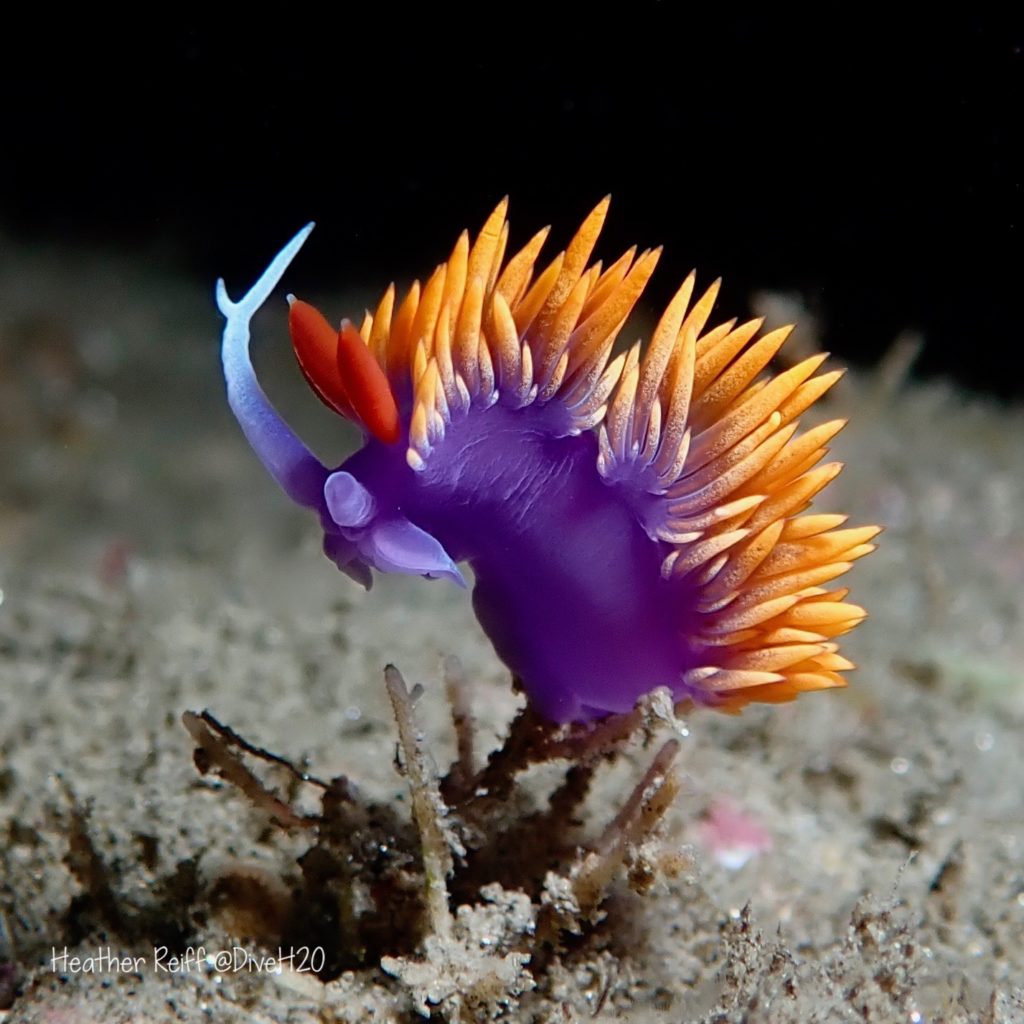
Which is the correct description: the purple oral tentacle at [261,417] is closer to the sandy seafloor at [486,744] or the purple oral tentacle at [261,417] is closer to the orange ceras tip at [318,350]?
the orange ceras tip at [318,350]

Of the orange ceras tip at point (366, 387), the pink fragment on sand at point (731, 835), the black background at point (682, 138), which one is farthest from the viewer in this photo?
the black background at point (682, 138)

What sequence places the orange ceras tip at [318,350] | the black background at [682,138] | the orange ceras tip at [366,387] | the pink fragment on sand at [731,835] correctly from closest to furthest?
the orange ceras tip at [366,387] < the orange ceras tip at [318,350] < the pink fragment on sand at [731,835] < the black background at [682,138]

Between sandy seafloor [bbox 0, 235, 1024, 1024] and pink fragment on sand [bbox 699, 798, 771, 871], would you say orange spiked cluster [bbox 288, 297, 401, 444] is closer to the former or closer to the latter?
sandy seafloor [bbox 0, 235, 1024, 1024]

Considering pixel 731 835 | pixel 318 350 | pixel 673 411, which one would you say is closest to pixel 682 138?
pixel 673 411

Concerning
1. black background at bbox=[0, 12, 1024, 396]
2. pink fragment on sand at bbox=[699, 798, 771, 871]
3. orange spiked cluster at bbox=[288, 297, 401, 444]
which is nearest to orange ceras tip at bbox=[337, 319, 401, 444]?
orange spiked cluster at bbox=[288, 297, 401, 444]

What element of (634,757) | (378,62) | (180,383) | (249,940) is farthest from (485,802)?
(180,383)

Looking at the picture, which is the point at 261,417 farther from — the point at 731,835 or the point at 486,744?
the point at 731,835

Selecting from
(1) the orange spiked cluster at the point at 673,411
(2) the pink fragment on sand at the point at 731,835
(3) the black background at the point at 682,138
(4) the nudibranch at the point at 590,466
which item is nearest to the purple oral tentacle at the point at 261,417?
(4) the nudibranch at the point at 590,466
